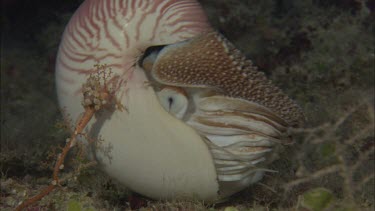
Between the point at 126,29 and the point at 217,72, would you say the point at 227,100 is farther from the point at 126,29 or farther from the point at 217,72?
the point at 126,29

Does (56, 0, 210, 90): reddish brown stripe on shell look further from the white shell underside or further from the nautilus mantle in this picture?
the white shell underside

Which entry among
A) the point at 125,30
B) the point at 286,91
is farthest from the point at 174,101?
the point at 286,91

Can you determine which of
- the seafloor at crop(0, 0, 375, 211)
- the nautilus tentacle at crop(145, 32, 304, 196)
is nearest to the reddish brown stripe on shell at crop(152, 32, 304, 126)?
the nautilus tentacle at crop(145, 32, 304, 196)

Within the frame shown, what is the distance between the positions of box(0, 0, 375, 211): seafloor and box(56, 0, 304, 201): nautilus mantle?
0.68 feet

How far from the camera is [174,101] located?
2344 mm

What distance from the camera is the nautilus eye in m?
2.33

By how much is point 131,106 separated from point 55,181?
2.10ft

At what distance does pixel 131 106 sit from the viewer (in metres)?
2.33

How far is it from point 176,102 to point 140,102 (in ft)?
0.68

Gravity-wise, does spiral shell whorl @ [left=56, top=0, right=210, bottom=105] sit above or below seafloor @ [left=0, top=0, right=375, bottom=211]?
above

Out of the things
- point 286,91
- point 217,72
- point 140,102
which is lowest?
point 286,91

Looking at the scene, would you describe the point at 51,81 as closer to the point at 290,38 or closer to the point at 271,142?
the point at 290,38

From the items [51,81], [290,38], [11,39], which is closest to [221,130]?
[290,38]

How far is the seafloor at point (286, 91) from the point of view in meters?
2.66
